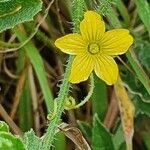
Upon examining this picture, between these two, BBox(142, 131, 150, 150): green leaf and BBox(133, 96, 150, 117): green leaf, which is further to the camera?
BBox(142, 131, 150, 150): green leaf

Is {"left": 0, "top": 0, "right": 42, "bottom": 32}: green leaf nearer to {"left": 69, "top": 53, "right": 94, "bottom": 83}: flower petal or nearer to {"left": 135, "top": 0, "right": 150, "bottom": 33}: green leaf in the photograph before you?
{"left": 69, "top": 53, "right": 94, "bottom": 83}: flower petal

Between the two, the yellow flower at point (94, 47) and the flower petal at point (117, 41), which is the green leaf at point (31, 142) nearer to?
the yellow flower at point (94, 47)

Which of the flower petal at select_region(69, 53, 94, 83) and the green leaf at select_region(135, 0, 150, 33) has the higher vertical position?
the flower petal at select_region(69, 53, 94, 83)

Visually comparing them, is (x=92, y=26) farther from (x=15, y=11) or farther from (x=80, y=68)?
(x=15, y=11)

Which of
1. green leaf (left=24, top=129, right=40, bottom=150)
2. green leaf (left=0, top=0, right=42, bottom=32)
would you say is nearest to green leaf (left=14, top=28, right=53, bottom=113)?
green leaf (left=0, top=0, right=42, bottom=32)

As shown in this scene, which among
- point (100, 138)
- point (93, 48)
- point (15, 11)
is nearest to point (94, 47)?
point (93, 48)

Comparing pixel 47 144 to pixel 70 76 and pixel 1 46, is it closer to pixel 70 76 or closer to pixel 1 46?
pixel 70 76

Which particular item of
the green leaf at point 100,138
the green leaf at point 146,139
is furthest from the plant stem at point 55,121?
the green leaf at point 146,139

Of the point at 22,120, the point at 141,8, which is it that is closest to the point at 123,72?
the point at 141,8

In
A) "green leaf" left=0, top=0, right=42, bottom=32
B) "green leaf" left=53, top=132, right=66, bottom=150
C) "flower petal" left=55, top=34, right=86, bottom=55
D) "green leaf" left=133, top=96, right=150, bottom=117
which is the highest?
"green leaf" left=0, top=0, right=42, bottom=32
